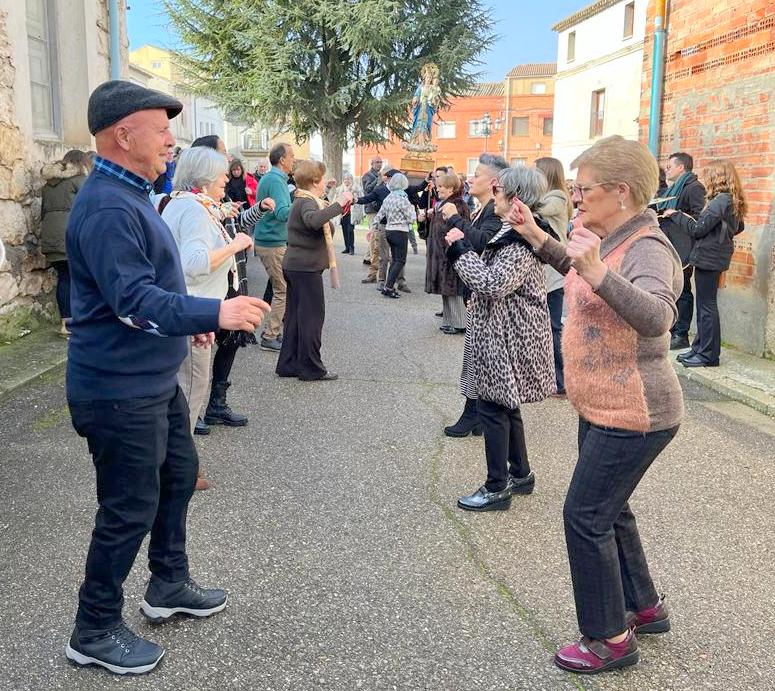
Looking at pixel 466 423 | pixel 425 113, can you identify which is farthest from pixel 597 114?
pixel 466 423

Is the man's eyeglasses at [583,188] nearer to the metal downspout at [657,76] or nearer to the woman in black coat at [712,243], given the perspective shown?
the woman in black coat at [712,243]

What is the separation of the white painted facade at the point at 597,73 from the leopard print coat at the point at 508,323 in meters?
31.4

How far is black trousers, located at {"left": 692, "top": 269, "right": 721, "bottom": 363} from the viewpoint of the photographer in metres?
7.24

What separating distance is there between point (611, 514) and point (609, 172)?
44.9 inches

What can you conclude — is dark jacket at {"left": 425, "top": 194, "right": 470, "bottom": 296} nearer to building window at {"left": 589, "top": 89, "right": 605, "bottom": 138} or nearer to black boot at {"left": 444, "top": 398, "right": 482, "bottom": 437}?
black boot at {"left": 444, "top": 398, "right": 482, "bottom": 437}

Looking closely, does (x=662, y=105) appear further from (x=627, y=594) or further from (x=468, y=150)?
(x=468, y=150)

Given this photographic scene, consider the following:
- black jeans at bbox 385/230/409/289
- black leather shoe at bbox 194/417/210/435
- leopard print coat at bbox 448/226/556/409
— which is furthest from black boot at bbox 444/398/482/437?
black jeans at bbox 385/230/409/289

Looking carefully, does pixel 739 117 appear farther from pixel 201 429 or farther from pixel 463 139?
pixel 463 139

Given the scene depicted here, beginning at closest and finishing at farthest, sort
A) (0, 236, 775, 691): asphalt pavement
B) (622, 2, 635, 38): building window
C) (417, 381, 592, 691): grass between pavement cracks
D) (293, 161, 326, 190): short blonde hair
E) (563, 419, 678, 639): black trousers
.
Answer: (563, 419, 678, 639): black trousers
(0, 236, 775, 691): asphalt pavement
(417, 381, 592, 691): grass between pavement cracks
(293, 161, 326, 190): short blonde hair
(622, 2, 635, 38): building window

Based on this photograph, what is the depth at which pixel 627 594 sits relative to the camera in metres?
2.94

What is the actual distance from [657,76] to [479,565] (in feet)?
25.2

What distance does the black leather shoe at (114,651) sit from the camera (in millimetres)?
2648

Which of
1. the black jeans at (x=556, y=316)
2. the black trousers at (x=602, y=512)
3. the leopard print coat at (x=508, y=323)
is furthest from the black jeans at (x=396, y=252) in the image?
the black trousers at (x=602, y=512)

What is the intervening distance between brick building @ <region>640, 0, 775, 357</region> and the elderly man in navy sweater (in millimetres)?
6577
